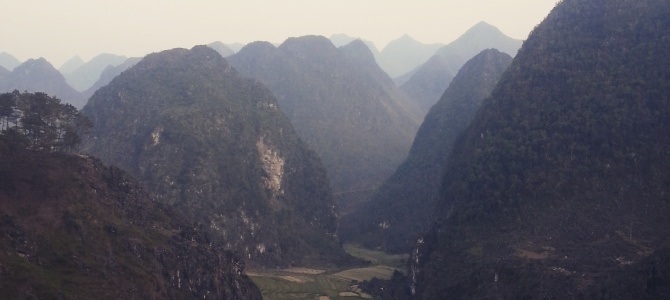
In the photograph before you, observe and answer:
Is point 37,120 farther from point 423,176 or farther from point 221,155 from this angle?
point 423,176

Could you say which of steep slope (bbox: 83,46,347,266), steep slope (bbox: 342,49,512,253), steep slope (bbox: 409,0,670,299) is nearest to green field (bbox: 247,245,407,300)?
steep slope (bbox: 83,46,347,266)

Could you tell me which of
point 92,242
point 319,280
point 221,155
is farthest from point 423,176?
point 92,242

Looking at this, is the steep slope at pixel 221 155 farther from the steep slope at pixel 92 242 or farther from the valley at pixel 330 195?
the steep slope at pixel 92 242

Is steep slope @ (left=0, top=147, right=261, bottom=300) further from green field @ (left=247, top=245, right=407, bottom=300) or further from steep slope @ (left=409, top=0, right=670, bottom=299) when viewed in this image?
steep slope @ (left=409, top=0, right=670, bottom=299)

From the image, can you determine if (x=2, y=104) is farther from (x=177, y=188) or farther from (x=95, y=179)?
(x=177, y=188)

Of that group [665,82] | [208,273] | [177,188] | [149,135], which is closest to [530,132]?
[665,82]

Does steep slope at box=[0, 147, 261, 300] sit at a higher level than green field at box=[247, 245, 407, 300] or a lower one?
higher

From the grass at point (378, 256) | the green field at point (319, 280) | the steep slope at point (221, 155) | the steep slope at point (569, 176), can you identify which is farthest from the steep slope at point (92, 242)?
the grass at point (378, 256)
